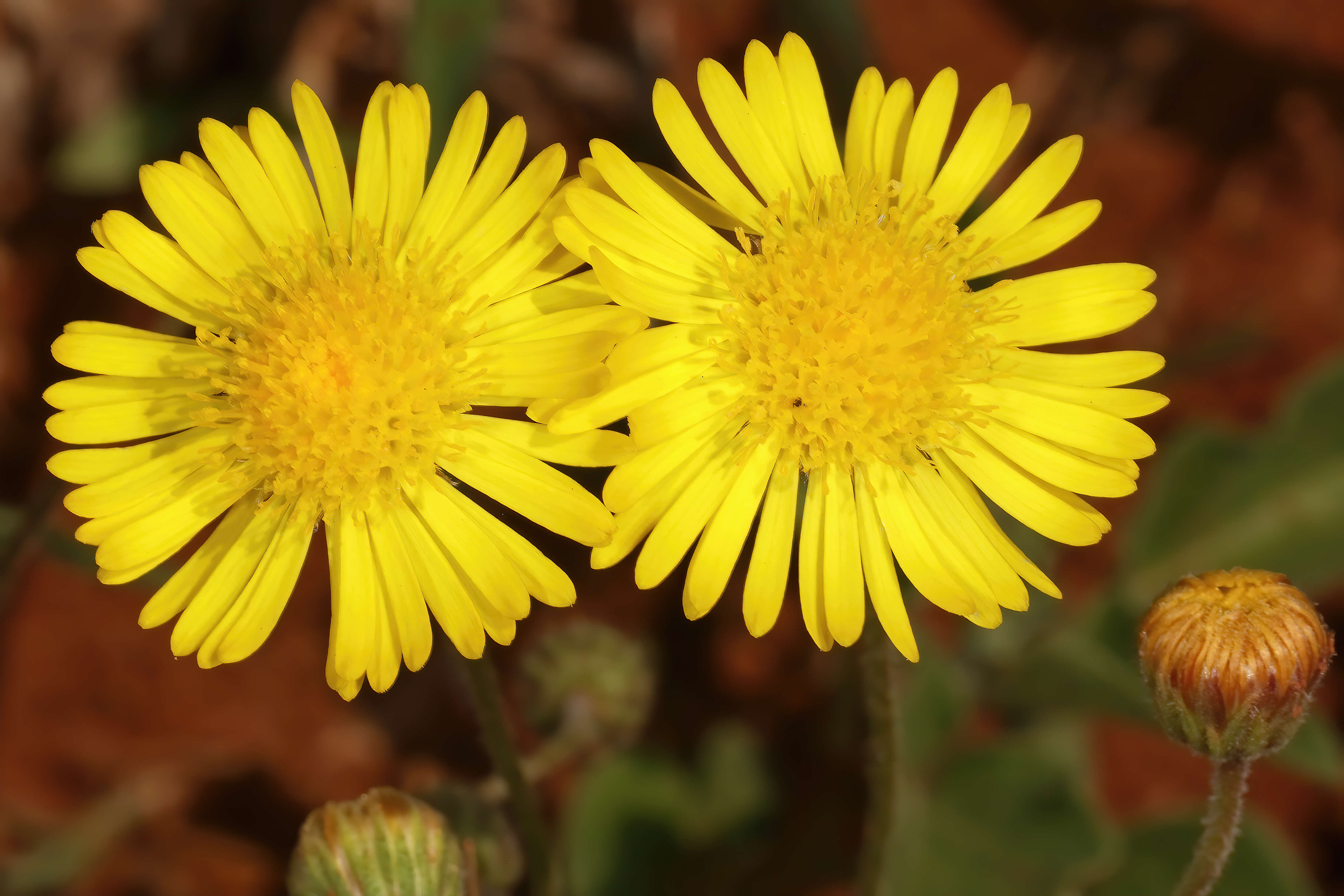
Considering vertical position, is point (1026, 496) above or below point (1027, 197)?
below

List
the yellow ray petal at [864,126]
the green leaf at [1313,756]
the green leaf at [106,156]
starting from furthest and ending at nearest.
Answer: the green leaf at [106,156] → the green leaf at [1313,756] → the yellow ray petal at [864,126]

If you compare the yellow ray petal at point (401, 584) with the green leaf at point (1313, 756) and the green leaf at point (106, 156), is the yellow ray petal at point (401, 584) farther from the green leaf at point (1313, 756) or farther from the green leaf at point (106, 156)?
the green leaf at point (1313, 756)

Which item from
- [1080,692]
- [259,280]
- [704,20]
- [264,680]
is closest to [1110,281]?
[1080,692]

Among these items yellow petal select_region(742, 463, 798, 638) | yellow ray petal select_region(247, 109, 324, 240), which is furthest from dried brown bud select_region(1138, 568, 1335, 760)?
yellow ray petal select_region(247, 109, 324, 240)

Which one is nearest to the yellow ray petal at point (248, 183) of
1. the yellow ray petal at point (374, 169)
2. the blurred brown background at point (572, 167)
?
the yellow ray petal at point (374, 169)

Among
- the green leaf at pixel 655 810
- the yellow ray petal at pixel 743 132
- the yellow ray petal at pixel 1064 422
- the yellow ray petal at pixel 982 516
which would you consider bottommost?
the green leaf at pixel 655 810

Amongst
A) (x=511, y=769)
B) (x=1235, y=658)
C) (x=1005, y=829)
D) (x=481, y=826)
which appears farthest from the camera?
(x=1005, y=829)

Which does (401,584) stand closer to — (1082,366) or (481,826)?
(481,826)

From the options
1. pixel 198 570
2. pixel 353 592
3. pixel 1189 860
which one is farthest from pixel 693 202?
pixel 1189 860
